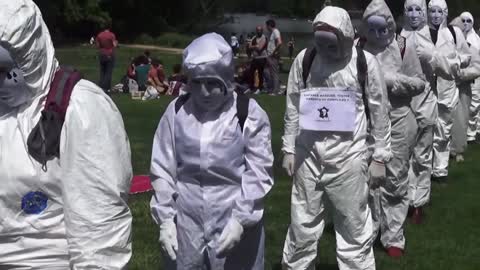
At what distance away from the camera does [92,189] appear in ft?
10.2

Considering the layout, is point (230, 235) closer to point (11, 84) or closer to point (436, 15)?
point (11, 84)

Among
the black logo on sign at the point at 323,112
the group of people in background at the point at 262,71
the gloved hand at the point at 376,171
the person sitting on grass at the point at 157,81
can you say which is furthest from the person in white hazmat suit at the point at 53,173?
the group of people in background at the point at 262,71

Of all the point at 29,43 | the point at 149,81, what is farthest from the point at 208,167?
the point at 149,81

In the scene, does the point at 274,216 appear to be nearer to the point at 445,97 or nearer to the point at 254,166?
the point at 445,97

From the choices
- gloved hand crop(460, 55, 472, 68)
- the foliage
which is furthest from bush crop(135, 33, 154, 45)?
gloved hand crop(460, 55, 472, 68)

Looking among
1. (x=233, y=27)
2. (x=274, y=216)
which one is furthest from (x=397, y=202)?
(x=233, y=27)

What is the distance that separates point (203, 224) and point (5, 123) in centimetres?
222

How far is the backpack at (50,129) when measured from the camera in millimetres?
3125

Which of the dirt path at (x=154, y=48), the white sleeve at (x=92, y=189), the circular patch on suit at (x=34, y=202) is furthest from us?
the dirt path at (x=154, y=48)

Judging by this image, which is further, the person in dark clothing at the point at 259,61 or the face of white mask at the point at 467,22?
the person in dark clothing at the point at 259,61

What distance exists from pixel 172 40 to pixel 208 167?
44273 mm

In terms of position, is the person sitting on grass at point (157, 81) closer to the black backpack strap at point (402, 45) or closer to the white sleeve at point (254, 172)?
the black backpack strap at point (402, 45)

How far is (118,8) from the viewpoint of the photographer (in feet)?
167

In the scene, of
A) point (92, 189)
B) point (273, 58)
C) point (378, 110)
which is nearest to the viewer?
point (92, 189)
